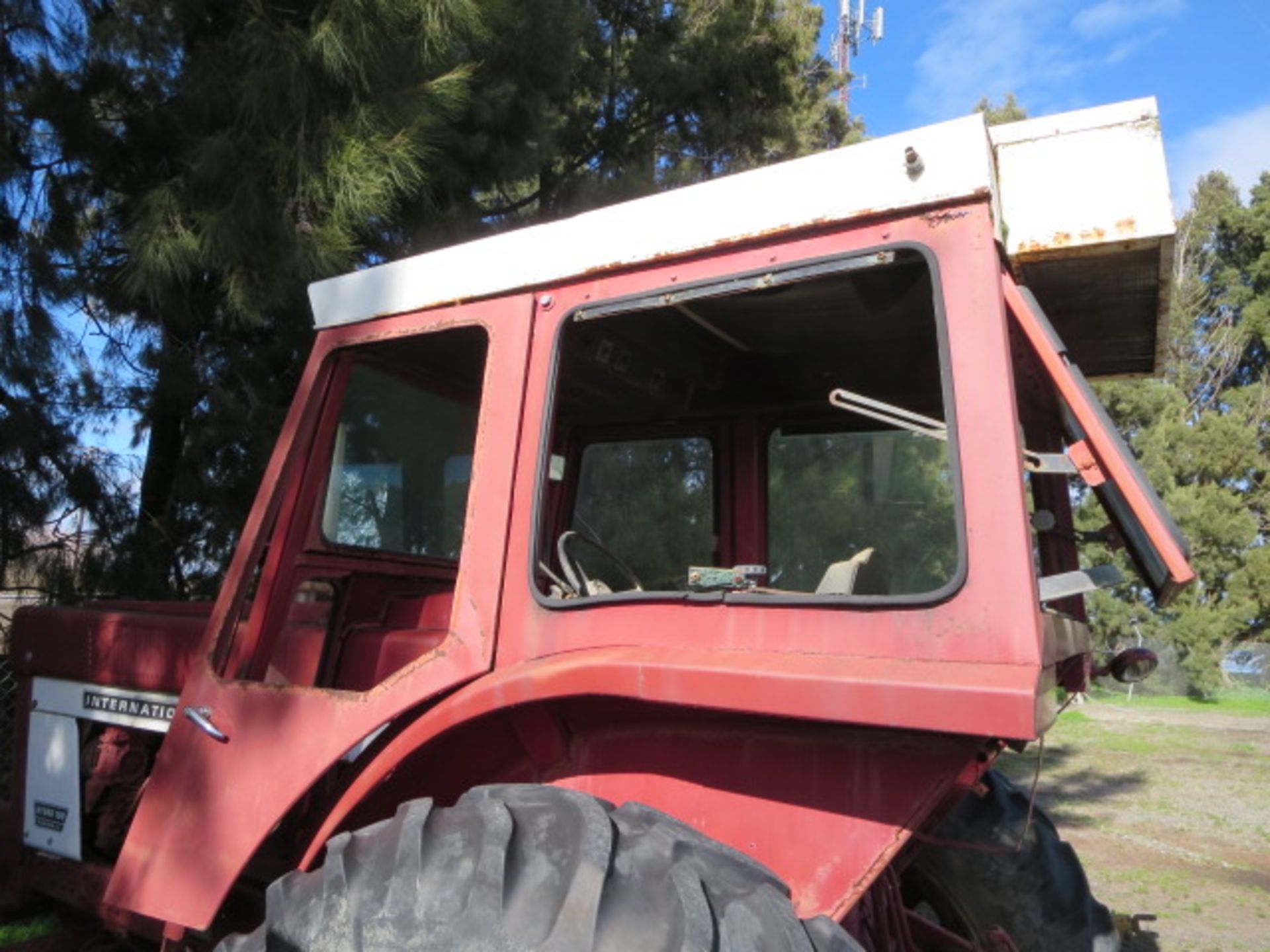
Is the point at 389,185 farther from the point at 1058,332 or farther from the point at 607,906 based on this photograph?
the point at 607,906

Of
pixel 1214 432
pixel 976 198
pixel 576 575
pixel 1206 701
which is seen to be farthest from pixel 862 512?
pixel 1214 432

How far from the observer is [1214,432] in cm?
2036

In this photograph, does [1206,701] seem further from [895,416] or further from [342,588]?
[895,416]

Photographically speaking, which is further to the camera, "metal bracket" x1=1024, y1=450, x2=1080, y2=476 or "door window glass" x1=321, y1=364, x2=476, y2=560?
"door window glass" x1=321, y1=364, x2=476, y2=560

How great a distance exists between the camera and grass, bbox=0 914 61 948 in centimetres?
296

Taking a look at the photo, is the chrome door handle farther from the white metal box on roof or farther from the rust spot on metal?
the rust spot on metal

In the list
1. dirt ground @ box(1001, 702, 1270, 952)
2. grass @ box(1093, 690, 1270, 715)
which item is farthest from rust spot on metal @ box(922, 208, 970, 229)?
grass @ box(1093, 690, 1270, 715)

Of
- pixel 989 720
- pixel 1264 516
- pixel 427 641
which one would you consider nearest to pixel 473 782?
pixel 427 641

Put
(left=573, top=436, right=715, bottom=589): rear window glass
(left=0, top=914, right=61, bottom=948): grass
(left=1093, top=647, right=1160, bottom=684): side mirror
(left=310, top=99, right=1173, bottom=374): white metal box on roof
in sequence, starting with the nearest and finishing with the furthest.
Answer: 1. (left=310, top=99, right=1173, bottom=374): white metal box on roof
2. (left=1093, top=647, right=1160, bottom=684): side mirror
3. (left=0, top=914, right=61, bottom=948): grass
4. (left=573, top=436, right=715, bottom=589): rear window glass

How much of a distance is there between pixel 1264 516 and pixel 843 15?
14.6 metres

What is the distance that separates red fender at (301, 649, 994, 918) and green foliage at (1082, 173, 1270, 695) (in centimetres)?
1125

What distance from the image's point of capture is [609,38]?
8.80 meters

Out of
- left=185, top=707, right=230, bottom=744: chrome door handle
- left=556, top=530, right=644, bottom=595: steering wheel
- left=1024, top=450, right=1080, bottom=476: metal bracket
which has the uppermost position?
left=1024, top=450, right=1080, bottom=476: metal bracket

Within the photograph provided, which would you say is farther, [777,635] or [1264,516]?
[1264,516]
